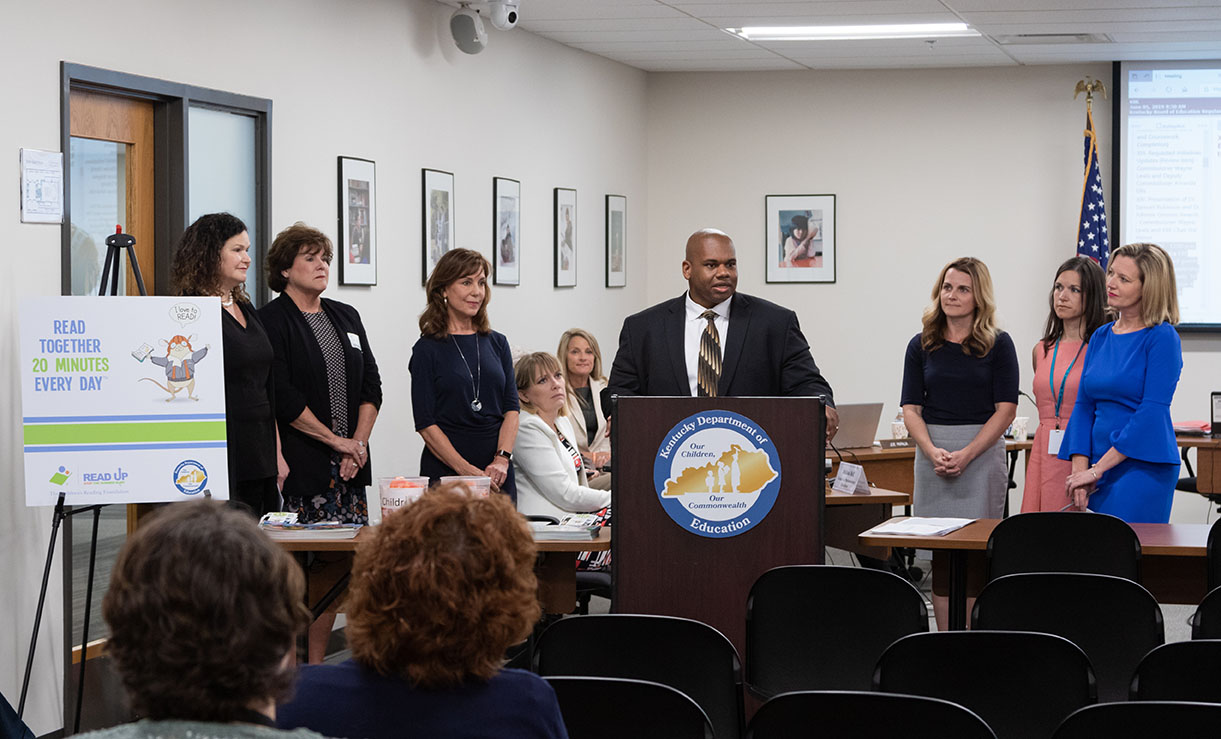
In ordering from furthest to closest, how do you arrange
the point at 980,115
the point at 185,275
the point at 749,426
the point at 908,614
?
the point at 980,115 < the point at 185,275 < the point at 749,426 < the point at 908,614

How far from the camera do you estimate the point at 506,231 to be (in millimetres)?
8172

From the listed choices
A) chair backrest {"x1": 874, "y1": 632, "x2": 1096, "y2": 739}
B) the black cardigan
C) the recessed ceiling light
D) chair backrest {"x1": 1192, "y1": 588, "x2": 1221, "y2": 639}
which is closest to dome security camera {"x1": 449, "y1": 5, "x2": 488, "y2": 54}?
the recessed ceiling light

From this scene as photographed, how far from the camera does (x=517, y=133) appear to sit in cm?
830

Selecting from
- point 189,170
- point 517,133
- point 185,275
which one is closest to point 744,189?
point 517,133

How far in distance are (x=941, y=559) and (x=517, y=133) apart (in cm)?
440

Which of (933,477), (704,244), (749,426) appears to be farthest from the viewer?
(933,477)

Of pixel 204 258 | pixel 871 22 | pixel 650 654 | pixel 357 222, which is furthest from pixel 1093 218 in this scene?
pixel 650 654

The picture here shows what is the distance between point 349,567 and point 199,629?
3.35 metres

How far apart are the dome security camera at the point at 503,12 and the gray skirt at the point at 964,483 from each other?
3.10 m

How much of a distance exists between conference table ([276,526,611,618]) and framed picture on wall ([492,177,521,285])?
3440 mm

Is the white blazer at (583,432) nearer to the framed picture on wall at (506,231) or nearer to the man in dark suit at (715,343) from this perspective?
the framed picture on wall at (506,231)

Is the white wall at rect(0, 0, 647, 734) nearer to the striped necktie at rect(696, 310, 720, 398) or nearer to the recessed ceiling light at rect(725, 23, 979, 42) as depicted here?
the recessed ceiling light at rect(725, 23, 979, 42)

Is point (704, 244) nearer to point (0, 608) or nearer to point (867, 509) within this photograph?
point (867, 509)

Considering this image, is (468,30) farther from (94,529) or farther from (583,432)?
(94,529)
